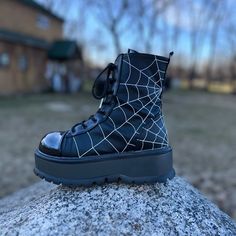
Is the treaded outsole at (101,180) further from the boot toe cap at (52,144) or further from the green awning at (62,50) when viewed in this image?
the green awning at (62,50)

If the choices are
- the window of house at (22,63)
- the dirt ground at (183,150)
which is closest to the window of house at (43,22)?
the window of house at (22,63)

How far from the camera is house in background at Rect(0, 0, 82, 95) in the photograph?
63.3 ft

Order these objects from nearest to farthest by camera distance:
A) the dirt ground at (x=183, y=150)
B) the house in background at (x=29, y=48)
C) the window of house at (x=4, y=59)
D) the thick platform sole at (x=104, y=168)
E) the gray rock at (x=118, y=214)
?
1. the gray rock at (x=118, y=214)
2. the thick platform sole at (x=104, y=168)
3. the dirt ground at (x=183, y=150)
4. the window of house at (x=4, y=59)
5. the house in background at (x=29, y=48)

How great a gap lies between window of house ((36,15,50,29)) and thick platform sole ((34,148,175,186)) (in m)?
21.8

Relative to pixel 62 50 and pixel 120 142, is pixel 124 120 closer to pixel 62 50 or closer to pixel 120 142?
pixel 120 142

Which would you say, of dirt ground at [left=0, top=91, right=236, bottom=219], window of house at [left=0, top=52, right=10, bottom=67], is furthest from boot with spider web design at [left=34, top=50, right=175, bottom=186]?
window of house at [left=0, top=52, right=10, bottom=67]

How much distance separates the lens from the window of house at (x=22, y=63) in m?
20.5

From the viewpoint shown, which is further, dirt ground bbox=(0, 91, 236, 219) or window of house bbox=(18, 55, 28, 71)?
window of house bbox=(18, 55, 28, 71)

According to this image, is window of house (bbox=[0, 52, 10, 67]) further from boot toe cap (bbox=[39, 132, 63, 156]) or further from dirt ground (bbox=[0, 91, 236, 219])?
boot toe cap (bbox=[39, 132, 63, 156])

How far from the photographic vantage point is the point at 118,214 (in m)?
1.67

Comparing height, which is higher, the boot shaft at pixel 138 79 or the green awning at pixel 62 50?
the boot shaft at pixel 138 79

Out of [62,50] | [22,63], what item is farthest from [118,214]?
[62,50]

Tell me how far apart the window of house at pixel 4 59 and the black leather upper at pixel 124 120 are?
714 inches

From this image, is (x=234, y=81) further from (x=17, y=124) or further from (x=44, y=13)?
(x=17, y=124)
